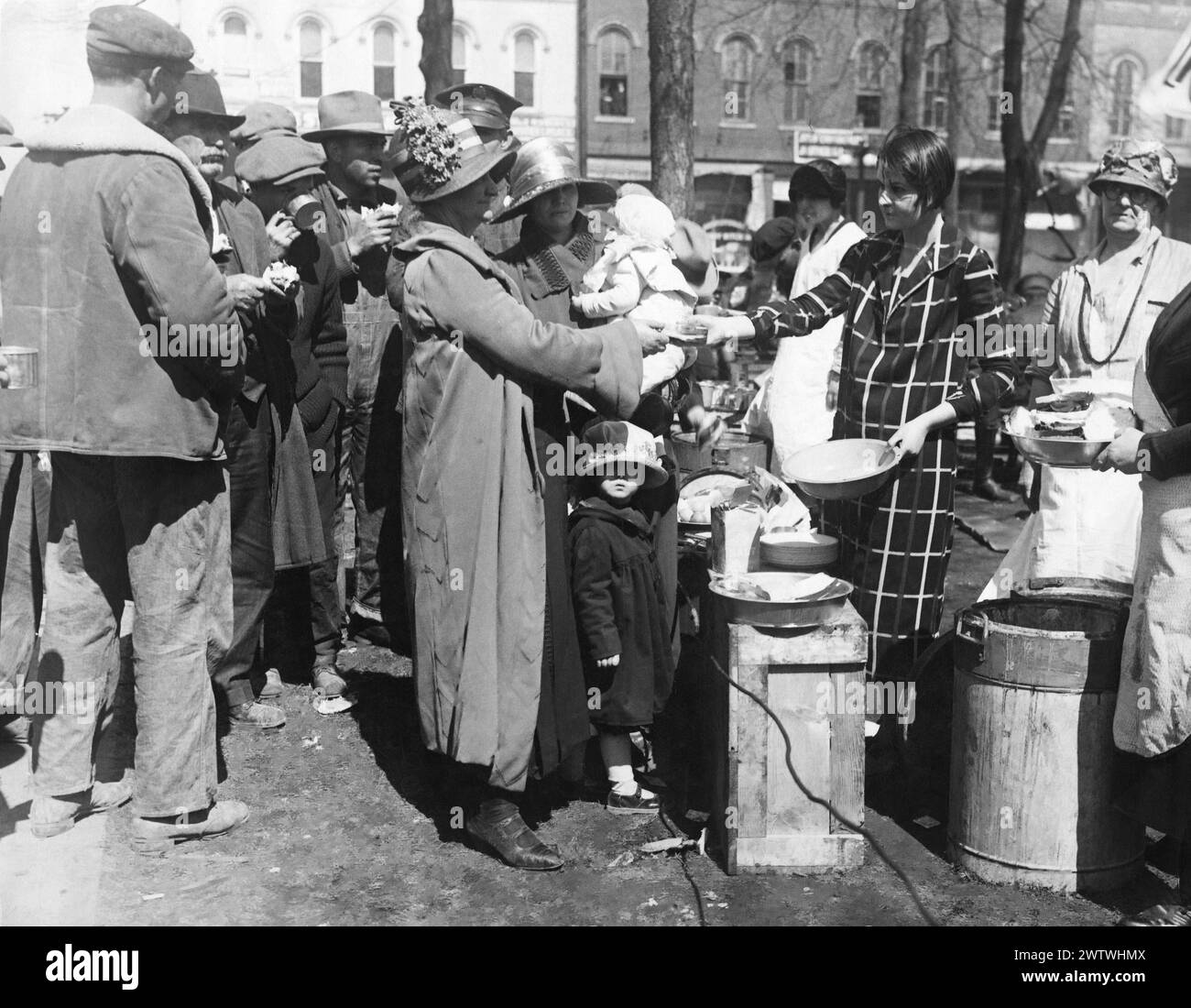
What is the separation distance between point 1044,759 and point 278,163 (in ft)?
12.9

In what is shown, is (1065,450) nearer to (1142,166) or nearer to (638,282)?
(1142,166)

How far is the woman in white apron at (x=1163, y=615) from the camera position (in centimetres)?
350

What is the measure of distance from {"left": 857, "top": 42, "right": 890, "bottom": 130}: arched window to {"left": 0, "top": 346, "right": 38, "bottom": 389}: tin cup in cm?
3400

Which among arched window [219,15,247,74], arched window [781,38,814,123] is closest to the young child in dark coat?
arched window [219,15,247,74]

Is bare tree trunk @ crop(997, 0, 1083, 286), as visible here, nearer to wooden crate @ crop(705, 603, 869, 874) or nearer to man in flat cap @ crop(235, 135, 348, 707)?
man in flat cap @ crop(235, 135, 348, 707)

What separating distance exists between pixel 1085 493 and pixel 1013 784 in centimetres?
154

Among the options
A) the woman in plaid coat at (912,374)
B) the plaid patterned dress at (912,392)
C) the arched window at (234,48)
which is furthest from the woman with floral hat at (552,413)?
the arched window at (234,48)

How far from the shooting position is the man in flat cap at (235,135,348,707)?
5516mm

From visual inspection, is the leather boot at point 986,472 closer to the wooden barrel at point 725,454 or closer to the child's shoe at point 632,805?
the wooden barrel at point 725,454

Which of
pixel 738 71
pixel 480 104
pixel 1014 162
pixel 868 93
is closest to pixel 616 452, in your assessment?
pixel 480 104

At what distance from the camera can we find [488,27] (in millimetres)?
30750
